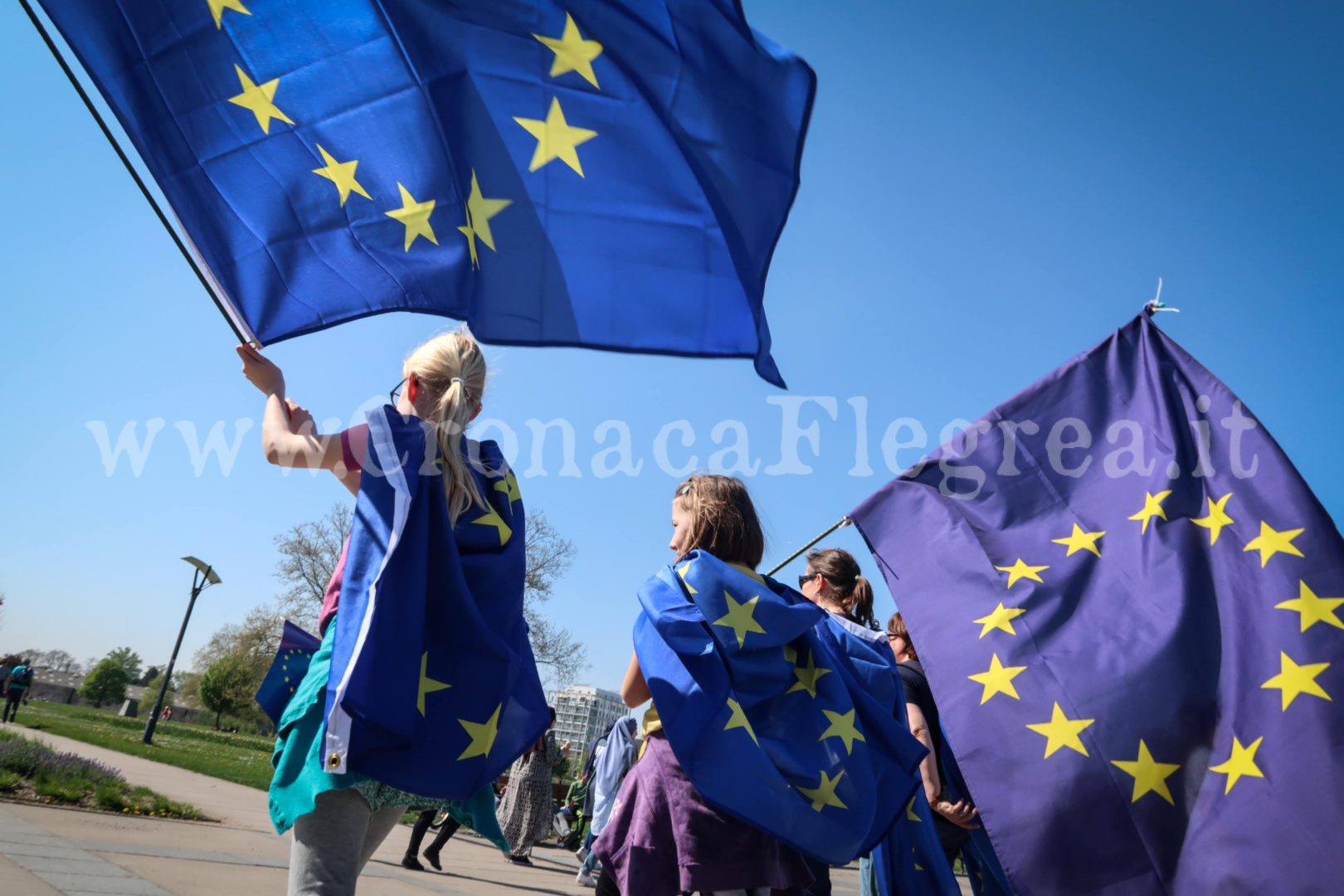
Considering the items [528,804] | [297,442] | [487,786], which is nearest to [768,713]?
[487,786]

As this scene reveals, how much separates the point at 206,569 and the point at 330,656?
2155 cm

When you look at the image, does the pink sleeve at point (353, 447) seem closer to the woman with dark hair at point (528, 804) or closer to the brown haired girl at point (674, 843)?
the brown haired girl at point (674, 843)

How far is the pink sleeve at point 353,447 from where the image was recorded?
8.07 feet

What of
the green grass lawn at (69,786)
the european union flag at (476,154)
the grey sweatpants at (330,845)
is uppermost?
the european union flag at (476,154)

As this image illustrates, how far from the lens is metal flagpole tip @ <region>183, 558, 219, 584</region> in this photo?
21.3 metres

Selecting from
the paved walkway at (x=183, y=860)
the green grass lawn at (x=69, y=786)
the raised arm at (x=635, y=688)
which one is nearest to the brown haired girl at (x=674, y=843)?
the raised arm at (x=635, y=688)

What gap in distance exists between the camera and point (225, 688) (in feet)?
209

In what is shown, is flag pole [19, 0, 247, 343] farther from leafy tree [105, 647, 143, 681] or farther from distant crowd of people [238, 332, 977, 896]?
leafy tree [105, 647, 143, 681]

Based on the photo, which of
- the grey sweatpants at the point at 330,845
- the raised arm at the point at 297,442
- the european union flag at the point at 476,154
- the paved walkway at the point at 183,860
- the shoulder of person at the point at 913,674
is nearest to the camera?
the grey sweatpants at the point at 330,845

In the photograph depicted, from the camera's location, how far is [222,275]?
121 inches

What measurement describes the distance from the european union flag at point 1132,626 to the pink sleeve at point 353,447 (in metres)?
2.43

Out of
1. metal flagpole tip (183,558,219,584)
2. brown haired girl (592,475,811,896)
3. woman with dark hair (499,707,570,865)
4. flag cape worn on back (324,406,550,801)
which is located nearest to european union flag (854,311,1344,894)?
brown haired girl (592,475,811,896)

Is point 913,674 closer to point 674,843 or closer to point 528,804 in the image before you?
point 674,843

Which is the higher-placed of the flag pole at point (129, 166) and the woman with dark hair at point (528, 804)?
the flag pole at point (129, 166)
